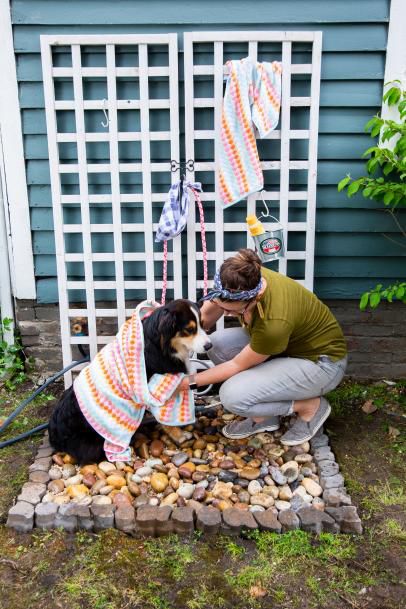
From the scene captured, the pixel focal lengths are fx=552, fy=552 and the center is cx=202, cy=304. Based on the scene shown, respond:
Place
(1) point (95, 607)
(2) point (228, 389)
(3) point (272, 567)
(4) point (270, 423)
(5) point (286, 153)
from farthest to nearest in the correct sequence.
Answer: (5) point (286, 153), (4) point (270, 423), (2) point (228, 389), (3) point (272, 567), (1) point (95, 607)

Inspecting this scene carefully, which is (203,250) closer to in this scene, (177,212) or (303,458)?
(177,212)

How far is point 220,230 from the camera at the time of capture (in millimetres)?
3570

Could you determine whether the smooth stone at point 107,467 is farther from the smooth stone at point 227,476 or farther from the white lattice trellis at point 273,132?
the white lattice trellis at point 273,132

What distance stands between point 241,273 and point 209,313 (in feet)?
2.20

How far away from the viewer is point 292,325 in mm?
2762

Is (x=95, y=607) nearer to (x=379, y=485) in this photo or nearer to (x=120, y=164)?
(x=379, y=485)

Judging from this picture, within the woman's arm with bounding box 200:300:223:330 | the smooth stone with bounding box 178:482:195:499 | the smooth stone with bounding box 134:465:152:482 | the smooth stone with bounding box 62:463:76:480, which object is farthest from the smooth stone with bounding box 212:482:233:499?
the woman's arm with bounding box 200:300:223:330

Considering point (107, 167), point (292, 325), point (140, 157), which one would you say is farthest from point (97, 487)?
point (140, 157)

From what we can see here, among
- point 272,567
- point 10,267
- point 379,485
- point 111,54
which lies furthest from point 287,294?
point 10,267

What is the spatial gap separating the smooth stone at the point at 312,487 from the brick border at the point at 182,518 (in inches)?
2.4

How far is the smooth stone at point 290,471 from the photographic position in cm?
279

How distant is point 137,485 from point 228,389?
68cm

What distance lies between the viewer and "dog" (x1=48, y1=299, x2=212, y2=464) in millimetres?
2715

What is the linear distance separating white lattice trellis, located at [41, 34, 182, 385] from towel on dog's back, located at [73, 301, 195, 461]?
2.66 ft
